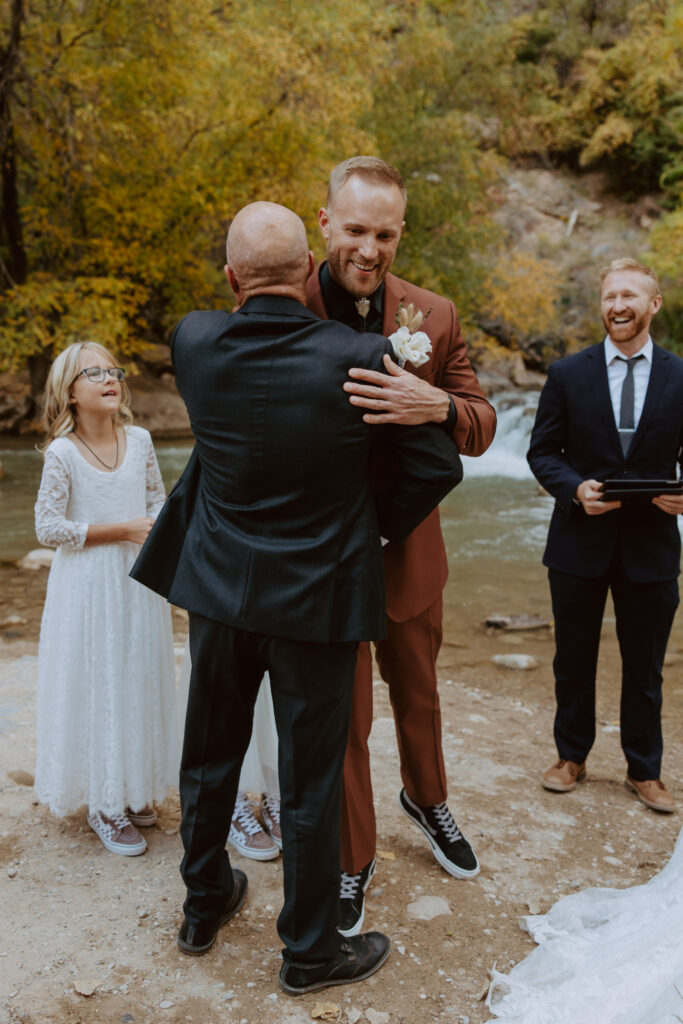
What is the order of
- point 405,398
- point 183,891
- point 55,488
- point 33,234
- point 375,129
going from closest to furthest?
point 405,398, point 183,891, point 55,488, point 33,234, point 375,129

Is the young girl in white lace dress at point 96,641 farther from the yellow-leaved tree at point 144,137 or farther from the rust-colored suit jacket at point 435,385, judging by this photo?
the yellow-leaved tree at point 144,137

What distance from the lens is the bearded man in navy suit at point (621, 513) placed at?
3.52m

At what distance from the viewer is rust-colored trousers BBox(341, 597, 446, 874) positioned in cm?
268

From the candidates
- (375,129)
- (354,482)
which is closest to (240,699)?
(354,482)

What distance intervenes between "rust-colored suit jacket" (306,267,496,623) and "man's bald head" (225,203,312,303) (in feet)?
1.58

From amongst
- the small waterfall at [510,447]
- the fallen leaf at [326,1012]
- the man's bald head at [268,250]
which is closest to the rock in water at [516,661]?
the fallen leaf at [326,1012]

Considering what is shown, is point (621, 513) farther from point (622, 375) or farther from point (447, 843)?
point (447, 843)

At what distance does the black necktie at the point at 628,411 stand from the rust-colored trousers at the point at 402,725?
1.23m

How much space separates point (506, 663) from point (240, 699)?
3.59m

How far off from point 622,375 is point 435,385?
129 centimetres

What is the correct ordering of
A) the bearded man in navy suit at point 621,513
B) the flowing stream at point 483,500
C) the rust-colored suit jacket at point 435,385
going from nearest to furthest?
the rust-colored suit jacket at point 435,385
the bearded man in navy suit at point 621,513
the flowing stream at point 483,500

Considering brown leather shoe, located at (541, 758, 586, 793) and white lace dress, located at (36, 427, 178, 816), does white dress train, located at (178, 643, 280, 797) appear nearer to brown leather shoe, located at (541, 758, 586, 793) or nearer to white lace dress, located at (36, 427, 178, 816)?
white lace dress, located at (36, 427, 178, 816)

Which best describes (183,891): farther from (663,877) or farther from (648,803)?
(648,803)

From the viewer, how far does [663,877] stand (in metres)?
2.58
